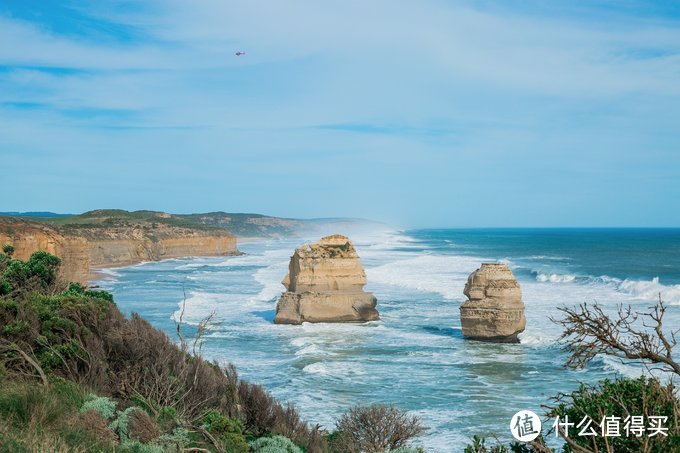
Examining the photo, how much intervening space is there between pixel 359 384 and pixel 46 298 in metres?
9.00

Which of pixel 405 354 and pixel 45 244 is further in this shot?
pixel 45 244

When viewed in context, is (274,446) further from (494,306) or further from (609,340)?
(494,306)

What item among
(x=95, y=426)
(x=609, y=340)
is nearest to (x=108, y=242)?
(x=95, y=426)

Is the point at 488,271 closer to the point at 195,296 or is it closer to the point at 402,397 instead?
the point at 402,397

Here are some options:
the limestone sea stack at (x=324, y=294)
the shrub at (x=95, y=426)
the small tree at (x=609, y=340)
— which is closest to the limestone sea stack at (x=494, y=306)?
the limestone sea stack at (x=324, y=294)

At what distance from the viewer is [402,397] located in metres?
18.6

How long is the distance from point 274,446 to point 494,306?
16800 millimetres

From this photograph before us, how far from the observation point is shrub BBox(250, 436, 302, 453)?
1030 centimetres

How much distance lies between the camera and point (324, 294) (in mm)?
31141

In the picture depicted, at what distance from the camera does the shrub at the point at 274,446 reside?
10.3 metres

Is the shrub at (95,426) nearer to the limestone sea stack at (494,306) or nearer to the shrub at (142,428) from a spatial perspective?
the shrub at (142,428)

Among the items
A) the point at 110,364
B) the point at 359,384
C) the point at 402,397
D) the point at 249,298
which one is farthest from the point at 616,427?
the point at 249,298

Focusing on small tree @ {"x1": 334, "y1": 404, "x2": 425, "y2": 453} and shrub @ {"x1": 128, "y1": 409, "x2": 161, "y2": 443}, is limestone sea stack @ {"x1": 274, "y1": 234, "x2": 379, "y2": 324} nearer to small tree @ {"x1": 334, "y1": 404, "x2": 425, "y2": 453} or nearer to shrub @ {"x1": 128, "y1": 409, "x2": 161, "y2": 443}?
small tree @ {"x1": 334, "y1": 404, "x2": 425, "y2": 453}

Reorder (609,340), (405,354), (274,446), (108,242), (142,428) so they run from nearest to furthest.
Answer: (609,340), (142,428), (274,446), (405,354), (108,242)
